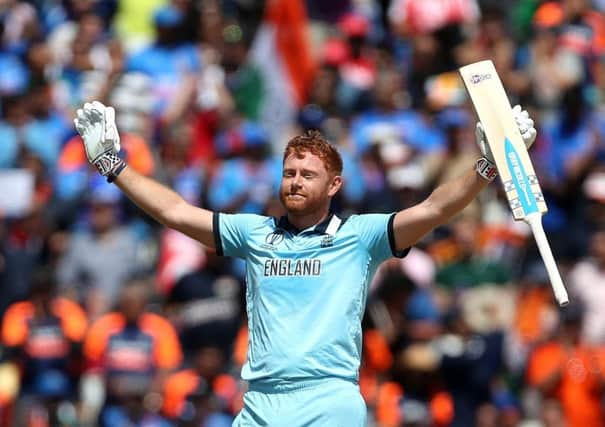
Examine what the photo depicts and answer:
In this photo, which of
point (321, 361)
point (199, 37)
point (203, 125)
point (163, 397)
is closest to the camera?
point (321, 361)

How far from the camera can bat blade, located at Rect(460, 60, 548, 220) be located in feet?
28.2

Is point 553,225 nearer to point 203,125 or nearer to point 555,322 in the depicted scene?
point 555,322

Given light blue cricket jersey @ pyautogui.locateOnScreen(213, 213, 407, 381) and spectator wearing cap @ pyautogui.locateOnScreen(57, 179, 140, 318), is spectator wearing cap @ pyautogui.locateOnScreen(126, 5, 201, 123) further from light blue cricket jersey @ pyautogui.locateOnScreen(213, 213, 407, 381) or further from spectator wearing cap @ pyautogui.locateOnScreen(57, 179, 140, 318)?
light blue cricket jersey @ pyautogui.locateOnScreen(213, 213, 407, 381)

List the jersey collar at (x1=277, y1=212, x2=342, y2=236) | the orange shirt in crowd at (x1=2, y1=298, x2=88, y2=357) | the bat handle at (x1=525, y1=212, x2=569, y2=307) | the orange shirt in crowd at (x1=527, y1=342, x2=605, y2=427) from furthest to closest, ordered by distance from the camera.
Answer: the orange shirt in crowd at (x1=2, y1=298, x2=88, y2=357) → the orange shirt in crowd at (x1=527, y1=342, x2=605, y2=427) → the jersey collar at (x1=277, y1=212, x2=342, y2=236) → the bat handle at (x1=525, y1=212, x2=569, y2=307)

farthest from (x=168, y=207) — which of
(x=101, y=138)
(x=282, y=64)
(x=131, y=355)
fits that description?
(x=282, y=64)

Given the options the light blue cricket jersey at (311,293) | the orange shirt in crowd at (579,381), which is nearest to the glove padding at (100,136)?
the light blue cricket jersey at (311,293)

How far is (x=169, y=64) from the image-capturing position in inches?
719

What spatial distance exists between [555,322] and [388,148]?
108 inches

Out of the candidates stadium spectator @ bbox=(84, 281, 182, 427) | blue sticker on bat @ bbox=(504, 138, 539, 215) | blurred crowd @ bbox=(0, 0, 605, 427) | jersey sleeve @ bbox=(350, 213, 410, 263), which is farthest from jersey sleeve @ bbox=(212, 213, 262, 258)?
stadium spectator @ bbox=(84, 281, 182, 427)

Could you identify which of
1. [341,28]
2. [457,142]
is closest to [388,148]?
[457,142]

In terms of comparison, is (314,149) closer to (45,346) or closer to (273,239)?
(273,239)

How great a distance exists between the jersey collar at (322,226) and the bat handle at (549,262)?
0.99 meters

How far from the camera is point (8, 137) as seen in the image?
1698 centimetres

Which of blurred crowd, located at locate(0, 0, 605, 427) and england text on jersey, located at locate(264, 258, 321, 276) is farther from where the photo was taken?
blurred crowd, located at locate(0, 0, 605, 427)
